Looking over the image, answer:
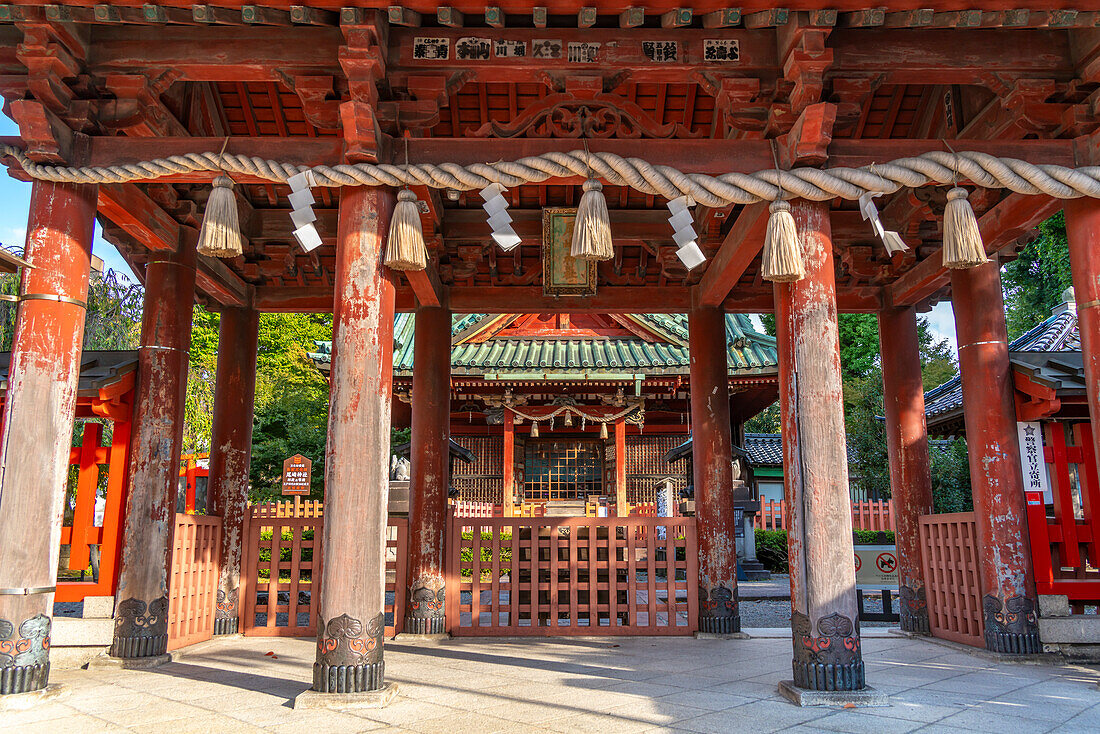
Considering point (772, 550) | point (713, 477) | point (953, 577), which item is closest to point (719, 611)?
point (713, 477)

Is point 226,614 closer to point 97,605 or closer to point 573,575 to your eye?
point 97,605

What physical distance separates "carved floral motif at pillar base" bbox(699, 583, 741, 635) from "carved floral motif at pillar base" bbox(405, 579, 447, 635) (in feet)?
8.40

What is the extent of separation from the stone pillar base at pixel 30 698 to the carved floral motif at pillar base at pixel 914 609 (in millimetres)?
7168

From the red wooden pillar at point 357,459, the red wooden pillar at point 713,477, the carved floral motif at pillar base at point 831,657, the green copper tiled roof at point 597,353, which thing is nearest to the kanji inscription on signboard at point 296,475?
the green copper tiled roof at point 597,353

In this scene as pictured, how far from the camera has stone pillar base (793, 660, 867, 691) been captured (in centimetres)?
433

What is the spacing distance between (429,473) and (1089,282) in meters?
5.82

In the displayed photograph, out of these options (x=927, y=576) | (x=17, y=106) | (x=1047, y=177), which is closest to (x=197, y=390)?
(x=17, y=106)

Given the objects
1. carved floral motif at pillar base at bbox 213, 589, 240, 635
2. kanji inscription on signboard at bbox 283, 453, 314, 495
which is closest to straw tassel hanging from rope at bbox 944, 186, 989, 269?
carved floral motif at pillar base at bbox 213, 589, 240, 635

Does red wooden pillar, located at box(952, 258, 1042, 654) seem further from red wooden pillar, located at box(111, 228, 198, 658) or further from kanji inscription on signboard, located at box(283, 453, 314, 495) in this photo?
kanji inscription on signboard, located at box(283, 453, 314, 495)

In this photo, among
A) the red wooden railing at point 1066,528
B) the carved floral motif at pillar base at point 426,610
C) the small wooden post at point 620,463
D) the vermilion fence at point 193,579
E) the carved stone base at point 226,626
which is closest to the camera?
the red wooden railing at point 1066,528

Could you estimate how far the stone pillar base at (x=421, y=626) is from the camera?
729cm

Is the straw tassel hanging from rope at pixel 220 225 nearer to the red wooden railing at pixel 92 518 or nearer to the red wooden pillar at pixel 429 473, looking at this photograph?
the red wooden railing at pixel 92 518

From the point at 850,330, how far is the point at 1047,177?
88.5ft

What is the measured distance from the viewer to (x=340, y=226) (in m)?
5.02
